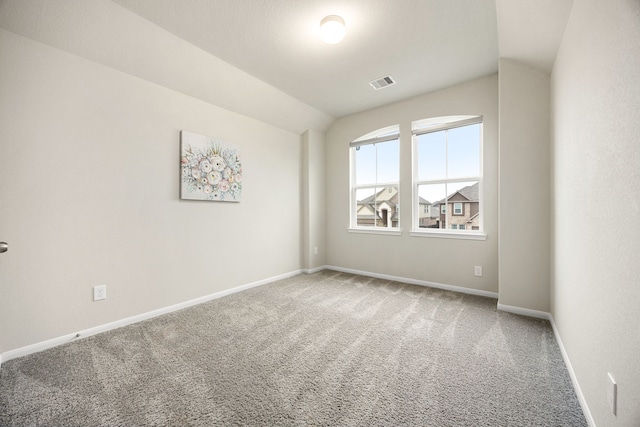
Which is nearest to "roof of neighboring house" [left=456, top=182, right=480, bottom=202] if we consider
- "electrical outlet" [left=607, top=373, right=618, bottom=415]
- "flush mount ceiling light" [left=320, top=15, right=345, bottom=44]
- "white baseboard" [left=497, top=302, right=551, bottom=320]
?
"white baseboard" [left=497, top=302, right=551, bottom=320]

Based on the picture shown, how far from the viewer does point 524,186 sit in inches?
98.0

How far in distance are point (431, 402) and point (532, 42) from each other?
280cm

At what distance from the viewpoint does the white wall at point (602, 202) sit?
0.91 metres

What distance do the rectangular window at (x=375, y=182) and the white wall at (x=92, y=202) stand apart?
2069 millimetres

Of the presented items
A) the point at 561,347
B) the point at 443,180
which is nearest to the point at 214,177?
the point at 443,180

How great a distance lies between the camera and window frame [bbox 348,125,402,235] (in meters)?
3.91

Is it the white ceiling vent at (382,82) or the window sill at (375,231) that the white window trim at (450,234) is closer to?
the window sill at (375,231)

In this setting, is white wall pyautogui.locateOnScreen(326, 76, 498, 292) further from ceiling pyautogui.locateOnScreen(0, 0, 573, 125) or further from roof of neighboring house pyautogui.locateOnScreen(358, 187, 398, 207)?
ceiling pyautogui.locateOnScreen(0, 0, 573, 125)

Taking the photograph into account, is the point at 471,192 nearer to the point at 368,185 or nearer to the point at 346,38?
the point at 368,185

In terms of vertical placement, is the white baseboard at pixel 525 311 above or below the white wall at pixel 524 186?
below

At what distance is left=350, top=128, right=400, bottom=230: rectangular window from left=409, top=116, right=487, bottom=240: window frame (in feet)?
0.85

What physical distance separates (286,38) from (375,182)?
2436 millimetres

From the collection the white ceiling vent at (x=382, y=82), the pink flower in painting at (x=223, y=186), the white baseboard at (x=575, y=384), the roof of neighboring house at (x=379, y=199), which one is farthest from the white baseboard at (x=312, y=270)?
the white baseboard at (x=575, y=384)

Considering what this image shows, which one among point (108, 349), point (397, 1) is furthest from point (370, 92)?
point (108, 349)
